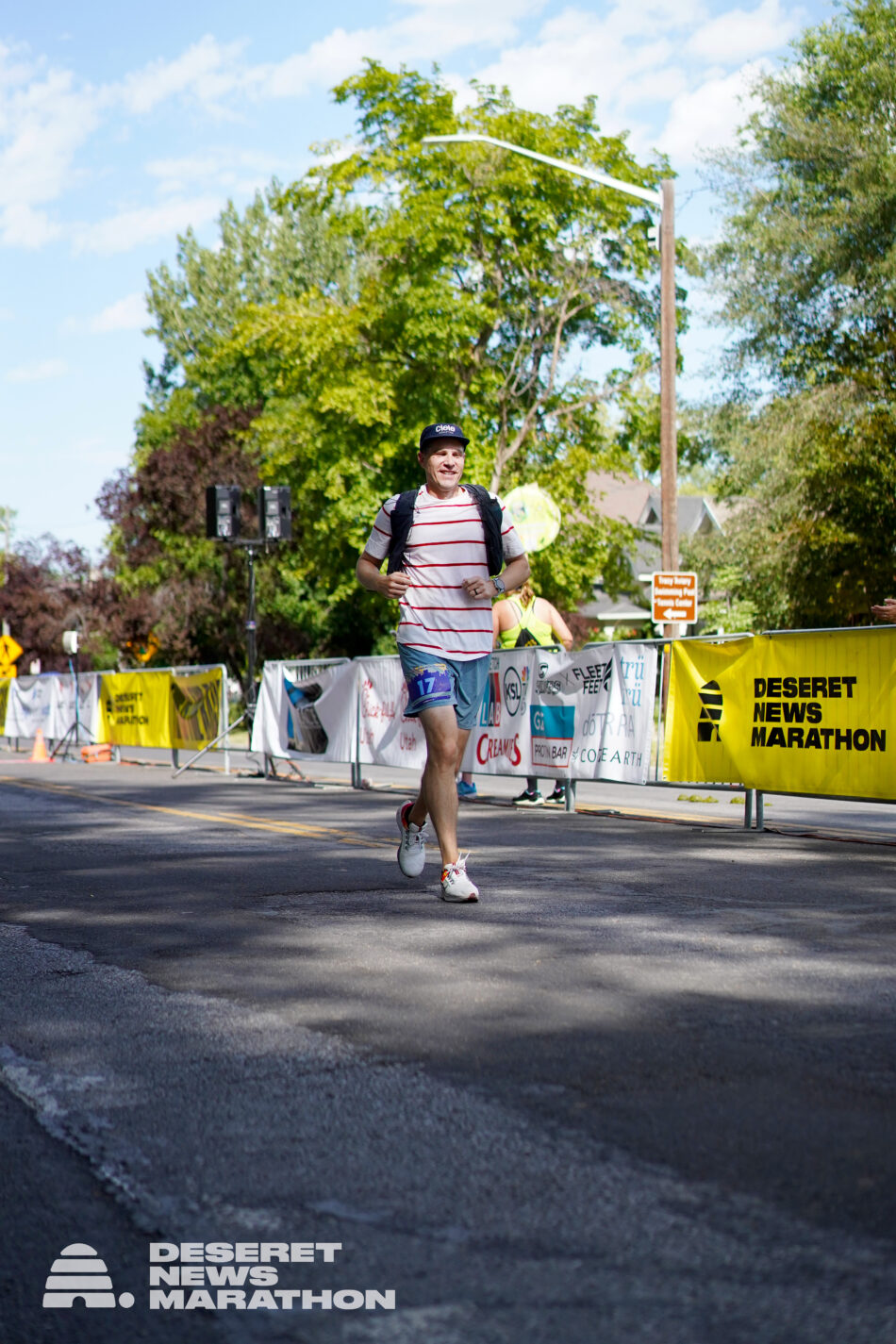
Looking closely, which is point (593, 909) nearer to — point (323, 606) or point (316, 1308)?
point (316, 1308)

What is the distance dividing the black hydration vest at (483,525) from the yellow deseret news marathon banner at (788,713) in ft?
11.3

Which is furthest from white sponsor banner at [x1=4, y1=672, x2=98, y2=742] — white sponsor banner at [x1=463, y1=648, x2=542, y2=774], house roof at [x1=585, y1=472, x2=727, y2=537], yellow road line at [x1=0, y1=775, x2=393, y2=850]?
house roof at [x1=585, y1=472, x2=727, y2=537]

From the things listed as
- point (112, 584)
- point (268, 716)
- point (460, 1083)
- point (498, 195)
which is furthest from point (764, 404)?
point (460, 1083)

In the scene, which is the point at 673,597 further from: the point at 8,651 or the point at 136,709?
the point at 8,651

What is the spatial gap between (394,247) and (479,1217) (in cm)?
3407

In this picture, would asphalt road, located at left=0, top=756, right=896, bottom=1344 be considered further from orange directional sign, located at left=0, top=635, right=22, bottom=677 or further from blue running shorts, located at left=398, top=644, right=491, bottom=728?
orange directional sign, located at left=0, top=635, right=22, bottom=677

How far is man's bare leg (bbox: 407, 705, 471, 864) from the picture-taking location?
7027mm

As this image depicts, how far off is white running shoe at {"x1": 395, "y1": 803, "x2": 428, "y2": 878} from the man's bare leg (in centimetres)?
41

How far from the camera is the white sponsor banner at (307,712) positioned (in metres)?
16.8

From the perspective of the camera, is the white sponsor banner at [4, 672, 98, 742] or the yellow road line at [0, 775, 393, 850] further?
the white sponsor banner at [4, 672, 98, 742]

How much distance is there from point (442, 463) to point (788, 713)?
4151 mm

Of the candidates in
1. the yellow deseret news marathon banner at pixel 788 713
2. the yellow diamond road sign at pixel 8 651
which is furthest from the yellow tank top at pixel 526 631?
the yellow diamond road sign at pixel 8 651

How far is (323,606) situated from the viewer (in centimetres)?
5175

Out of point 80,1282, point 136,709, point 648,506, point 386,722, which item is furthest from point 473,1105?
point 648,506
